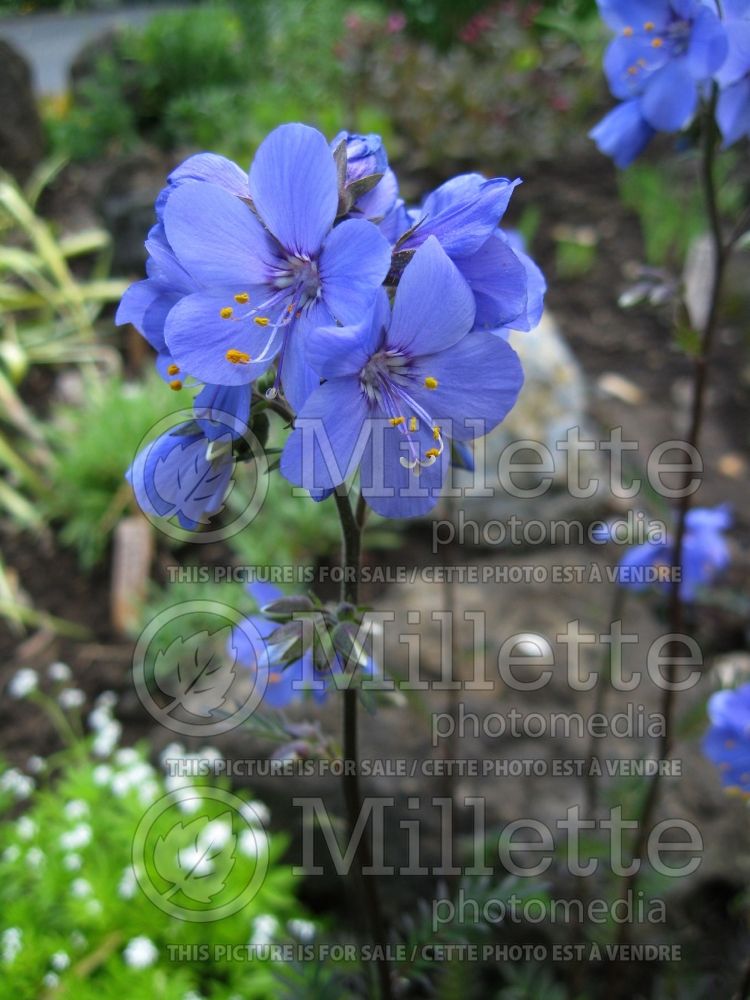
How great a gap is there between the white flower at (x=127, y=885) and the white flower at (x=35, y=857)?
0.22 metres

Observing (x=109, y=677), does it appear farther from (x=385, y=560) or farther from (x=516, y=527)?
(x=516, y=527)

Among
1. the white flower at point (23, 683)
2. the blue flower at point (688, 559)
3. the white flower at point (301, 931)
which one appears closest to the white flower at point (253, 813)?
the white flower at point (301, 931)

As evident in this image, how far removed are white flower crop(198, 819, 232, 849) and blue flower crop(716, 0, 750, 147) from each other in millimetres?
1828

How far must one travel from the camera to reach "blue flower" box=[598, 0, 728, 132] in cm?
A: 129

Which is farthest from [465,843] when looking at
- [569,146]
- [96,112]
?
[96,112]

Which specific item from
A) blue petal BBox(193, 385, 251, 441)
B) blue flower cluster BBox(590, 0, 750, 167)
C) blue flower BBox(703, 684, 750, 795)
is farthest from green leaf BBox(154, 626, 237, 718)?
blue flower cluster BBox(590, 0, 750, 167)

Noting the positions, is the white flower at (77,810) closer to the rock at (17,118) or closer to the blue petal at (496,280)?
the blue petal at (496,280)

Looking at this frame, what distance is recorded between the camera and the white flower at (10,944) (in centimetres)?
190

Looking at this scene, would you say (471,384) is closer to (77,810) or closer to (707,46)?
(707,46)

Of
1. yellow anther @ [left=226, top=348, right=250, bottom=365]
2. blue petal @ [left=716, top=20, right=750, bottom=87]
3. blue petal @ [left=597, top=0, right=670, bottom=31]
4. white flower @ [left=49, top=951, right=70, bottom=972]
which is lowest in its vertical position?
white flower @ [left=49, top=951, right=70, bottom=972]

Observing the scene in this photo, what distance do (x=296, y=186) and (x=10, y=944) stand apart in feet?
6.12

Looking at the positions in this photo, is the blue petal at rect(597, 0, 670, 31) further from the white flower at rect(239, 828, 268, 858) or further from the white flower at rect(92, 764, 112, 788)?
the white flower at rect(92, 764, 112, 788)

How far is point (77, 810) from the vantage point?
7.26ft

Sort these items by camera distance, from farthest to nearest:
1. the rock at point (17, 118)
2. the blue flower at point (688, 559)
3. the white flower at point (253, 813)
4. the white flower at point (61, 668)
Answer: the rock at point (17, 118), the white flower at point (61, 668), the white flower at point (253, 813), the blue flower at point (688, 559)
